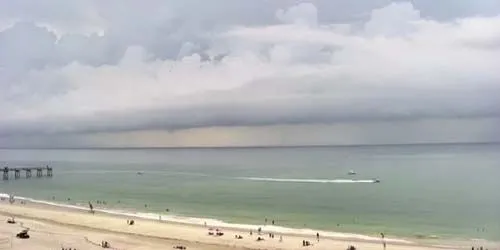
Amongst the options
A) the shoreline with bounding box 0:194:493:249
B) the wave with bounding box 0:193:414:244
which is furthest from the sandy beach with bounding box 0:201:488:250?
the wave with bounding box 0:193:414:244

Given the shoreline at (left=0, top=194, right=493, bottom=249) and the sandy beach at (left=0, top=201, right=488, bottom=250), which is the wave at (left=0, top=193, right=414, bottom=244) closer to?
the shoreline at (left=0, top=194, right=493, bottom=249)

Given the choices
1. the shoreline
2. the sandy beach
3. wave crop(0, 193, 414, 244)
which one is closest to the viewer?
the sandy beach

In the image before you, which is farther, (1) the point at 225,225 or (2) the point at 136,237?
(1) the point at 225,225

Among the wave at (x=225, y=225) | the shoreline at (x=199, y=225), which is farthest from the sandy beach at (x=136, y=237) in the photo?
the wave at (x=225, y=225)

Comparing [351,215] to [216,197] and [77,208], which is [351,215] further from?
[77,208]

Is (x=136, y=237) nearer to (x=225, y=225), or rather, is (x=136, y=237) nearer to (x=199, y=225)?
(x=199, y=225)

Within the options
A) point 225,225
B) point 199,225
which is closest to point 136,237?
point 199,225

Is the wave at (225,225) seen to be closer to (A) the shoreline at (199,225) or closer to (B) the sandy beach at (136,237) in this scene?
(A) the shoreline at (199,225)

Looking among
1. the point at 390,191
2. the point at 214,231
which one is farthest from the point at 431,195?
the point at 214,231
